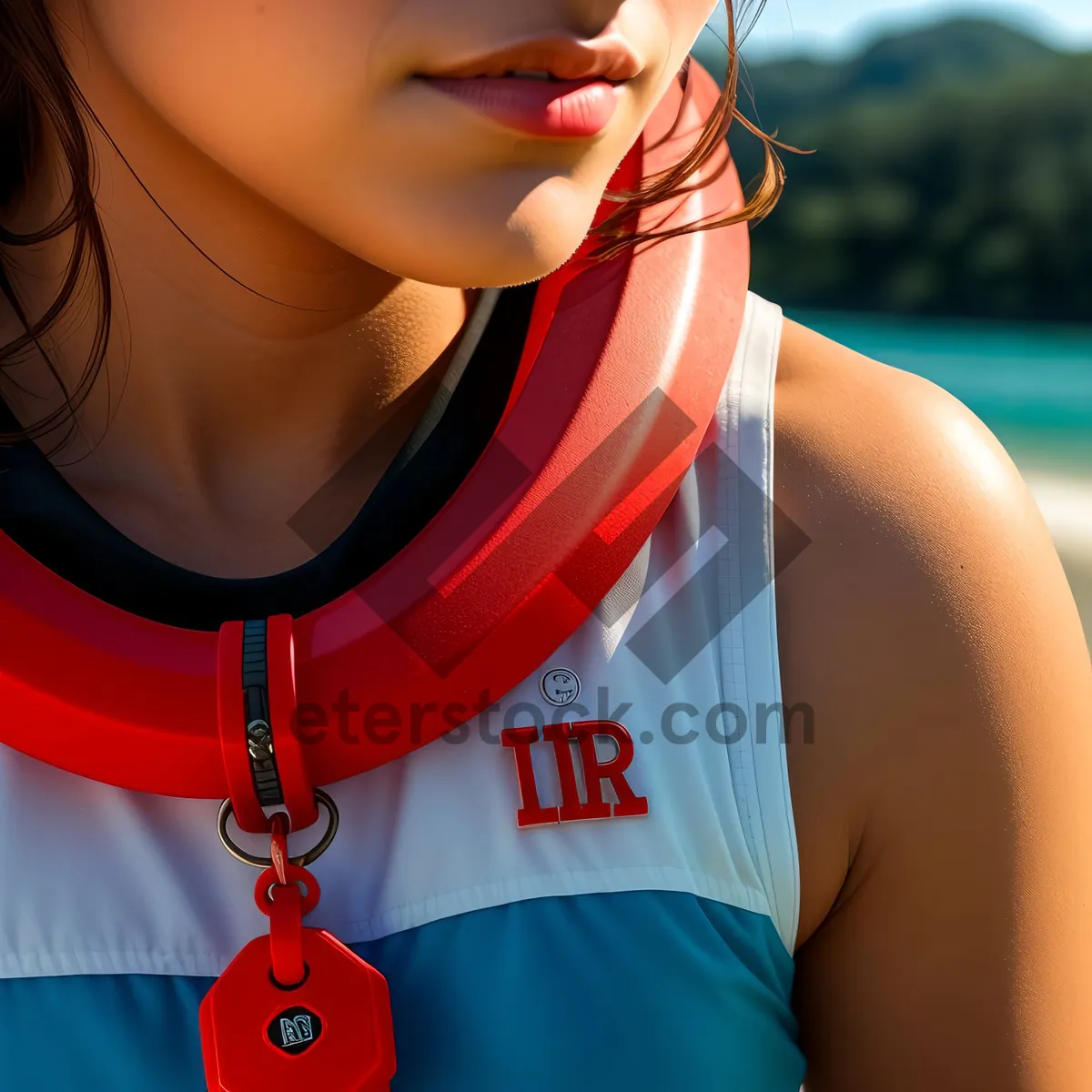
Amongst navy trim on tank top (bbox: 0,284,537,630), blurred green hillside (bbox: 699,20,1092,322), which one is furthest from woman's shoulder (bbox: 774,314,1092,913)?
blurred green hillside (bbox: 699,20,1092,322)

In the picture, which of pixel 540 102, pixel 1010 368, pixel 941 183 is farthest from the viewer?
pixel 941 183

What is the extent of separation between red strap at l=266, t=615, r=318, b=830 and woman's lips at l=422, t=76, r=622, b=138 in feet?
1.04

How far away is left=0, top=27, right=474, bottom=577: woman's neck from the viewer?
88 cm

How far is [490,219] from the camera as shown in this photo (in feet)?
2.28

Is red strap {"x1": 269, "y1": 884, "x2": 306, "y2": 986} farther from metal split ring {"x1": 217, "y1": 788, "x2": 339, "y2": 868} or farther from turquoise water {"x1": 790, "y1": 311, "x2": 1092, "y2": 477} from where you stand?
turquoise water {"x1": 790, "y1": 311, "x2": 1092, "y2": 477}

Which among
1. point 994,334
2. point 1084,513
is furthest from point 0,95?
point 994,334

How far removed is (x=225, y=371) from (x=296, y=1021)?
18.5 inches

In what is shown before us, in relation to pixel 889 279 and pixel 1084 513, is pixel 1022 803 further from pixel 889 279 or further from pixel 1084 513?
pixel 889 279

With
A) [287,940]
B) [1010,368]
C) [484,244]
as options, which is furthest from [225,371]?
[1010,368]

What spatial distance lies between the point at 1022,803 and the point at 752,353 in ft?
1.22

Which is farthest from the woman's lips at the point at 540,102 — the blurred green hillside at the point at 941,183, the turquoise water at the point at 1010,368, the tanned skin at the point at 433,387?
the blurred green hillside at the point at 941,183

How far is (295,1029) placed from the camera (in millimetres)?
712

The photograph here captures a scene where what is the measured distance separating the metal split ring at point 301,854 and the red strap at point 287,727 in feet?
0.04

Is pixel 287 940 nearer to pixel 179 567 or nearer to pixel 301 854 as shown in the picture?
pixel 301 854
